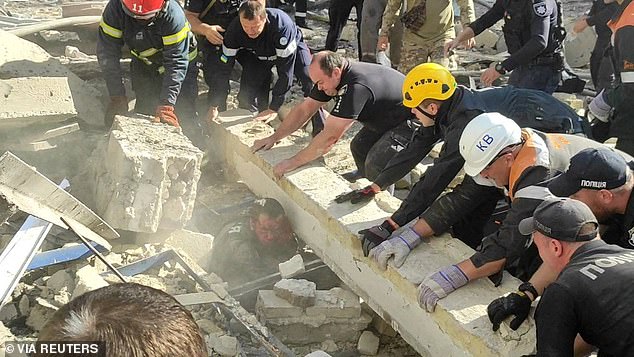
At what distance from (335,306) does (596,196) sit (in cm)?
181

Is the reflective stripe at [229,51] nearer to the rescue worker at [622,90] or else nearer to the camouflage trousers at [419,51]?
the camouflage trousers at [419,51]

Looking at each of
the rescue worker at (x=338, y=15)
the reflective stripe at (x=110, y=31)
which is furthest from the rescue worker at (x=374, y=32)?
the reflective stripe at (x=110, y=31)

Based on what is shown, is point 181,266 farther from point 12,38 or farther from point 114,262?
point 12,38

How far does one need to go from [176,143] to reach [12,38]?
2369mm

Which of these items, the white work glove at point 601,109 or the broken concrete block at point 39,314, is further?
the white work glove at point 601,109

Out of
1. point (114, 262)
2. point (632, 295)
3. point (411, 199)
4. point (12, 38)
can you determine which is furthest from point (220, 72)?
point (632, 295)

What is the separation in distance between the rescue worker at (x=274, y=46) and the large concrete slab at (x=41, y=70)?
1268mm

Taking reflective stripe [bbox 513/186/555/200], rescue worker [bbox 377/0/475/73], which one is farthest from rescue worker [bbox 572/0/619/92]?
reflective stripe [bbox 513/186/555/200]

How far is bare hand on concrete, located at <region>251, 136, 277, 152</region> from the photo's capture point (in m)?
5.94

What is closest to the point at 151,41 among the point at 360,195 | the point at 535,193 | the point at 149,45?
the point at 149,45

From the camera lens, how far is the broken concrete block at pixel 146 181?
4.94 m

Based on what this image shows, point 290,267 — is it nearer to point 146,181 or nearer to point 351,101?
point 146,181

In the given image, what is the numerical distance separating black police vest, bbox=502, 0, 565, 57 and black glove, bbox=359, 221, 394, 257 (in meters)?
2.67

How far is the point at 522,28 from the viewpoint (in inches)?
246
